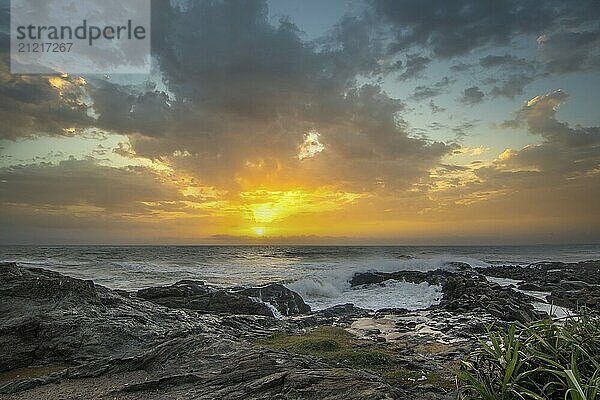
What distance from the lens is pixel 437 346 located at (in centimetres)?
1267

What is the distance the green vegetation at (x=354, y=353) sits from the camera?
29.3ft

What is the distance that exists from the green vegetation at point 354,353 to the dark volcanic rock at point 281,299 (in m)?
5.96

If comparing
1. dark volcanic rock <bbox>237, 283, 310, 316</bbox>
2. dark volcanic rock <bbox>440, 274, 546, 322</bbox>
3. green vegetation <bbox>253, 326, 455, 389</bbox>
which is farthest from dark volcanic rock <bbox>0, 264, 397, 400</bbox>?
dark volcanic rock <bbox>440, 274, 546, 322</bbox>

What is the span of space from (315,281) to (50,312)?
72.7 feet

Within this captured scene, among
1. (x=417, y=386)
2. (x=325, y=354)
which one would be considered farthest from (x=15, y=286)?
(x=417, y=386)

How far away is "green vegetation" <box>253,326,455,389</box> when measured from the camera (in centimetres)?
892

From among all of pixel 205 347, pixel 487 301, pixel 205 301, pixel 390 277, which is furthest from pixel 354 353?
pixel 390 277

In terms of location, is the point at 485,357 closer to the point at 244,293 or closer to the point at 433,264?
the point at 244,293

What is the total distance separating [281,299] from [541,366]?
62.5 ft

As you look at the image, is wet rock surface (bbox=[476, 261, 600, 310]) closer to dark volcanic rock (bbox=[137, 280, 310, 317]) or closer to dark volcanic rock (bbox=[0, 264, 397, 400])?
dark volcanic rock (bbox=[137, 280, 310, 317])

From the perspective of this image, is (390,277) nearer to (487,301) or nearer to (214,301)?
(487,301)

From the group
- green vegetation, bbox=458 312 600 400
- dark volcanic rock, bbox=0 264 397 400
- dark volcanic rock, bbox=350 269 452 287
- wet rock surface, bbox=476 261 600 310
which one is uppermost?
green vegetation, bbox=458 312 600 400

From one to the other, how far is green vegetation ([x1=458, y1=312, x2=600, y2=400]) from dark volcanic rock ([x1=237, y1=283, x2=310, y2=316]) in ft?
58.7

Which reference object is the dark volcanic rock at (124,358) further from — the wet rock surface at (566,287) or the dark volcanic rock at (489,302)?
the wet rock surface at (566,287)
